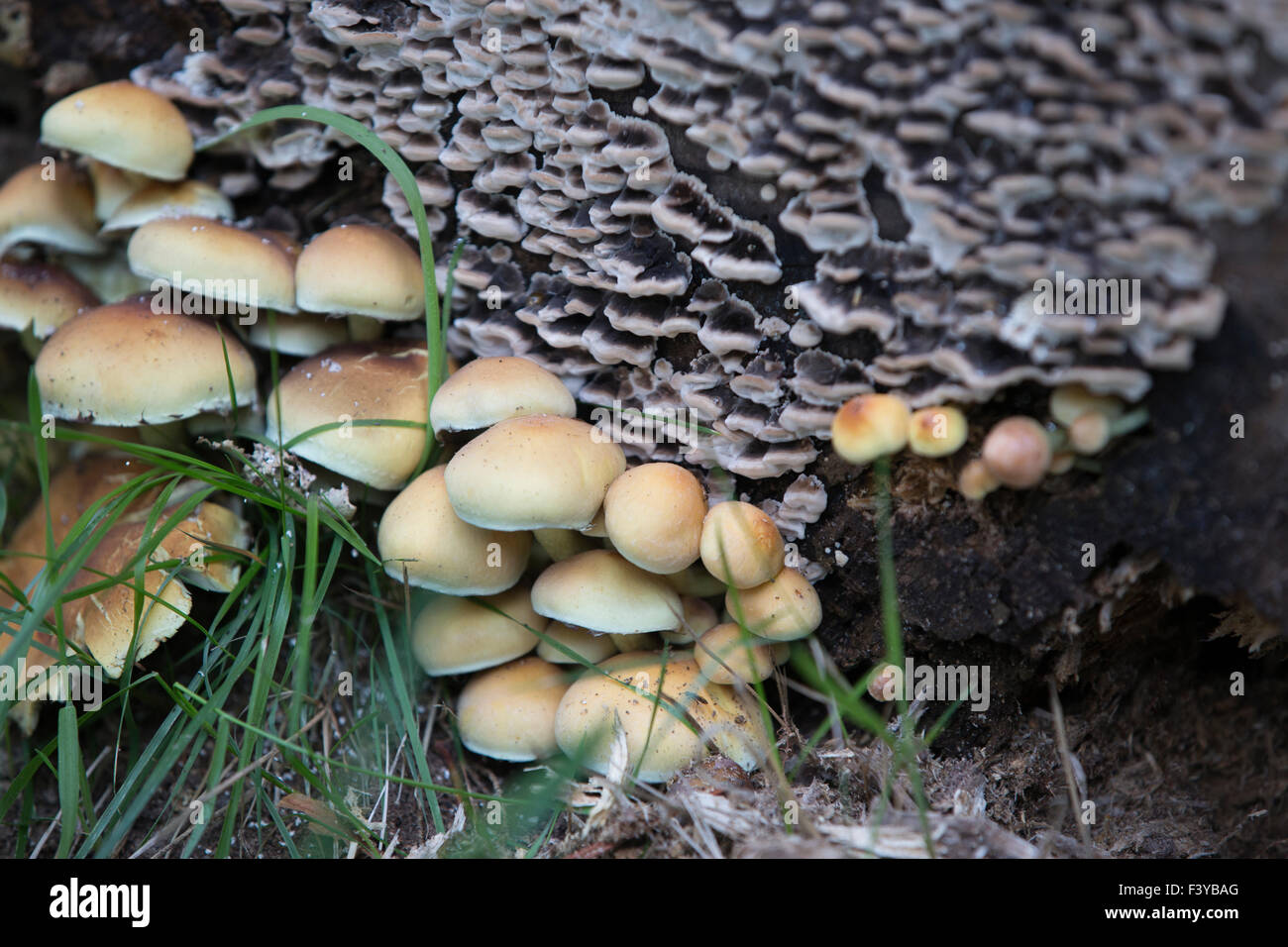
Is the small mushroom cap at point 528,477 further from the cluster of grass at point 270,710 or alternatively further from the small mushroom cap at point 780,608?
the small mushroom cap at point 780,608

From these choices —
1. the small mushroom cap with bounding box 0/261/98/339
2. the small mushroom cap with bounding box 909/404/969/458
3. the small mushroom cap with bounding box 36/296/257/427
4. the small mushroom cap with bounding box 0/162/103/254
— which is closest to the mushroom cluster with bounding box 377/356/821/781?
the small mushroom cap with bounding box 909/404/969/458

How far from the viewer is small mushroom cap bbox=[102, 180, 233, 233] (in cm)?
360

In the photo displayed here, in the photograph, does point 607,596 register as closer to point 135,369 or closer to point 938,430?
point 938,430

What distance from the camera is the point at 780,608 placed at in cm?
291

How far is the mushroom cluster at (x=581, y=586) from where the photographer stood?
284 centimetres

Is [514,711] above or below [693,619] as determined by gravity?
below

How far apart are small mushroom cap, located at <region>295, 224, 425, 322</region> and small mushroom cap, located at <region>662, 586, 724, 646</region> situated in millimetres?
1527

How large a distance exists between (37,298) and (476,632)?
90.8 inches

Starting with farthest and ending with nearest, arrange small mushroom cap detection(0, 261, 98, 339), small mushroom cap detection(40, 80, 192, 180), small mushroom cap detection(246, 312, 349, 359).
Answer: small mushroom cap detection(0, 261, 98, 339) → small mushroom cap detection(246, 312, 349, 359) → small mushroom cap detection(40, 80, 192, 180)

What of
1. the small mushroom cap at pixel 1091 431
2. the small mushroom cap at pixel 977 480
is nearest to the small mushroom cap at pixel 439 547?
the small mushroom cap at pixel 977 480

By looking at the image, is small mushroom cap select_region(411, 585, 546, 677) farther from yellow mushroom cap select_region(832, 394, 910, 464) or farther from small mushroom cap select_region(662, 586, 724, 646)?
yellow mushroom cap select_region(832, 394, 910, 464)

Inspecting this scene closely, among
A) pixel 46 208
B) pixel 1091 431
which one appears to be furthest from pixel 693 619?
pixel 46 208

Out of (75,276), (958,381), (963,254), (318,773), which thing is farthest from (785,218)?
(75,276)

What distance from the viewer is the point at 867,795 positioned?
287cm
